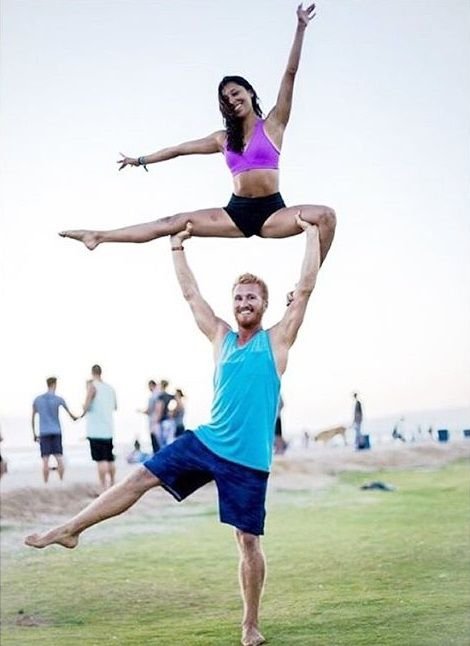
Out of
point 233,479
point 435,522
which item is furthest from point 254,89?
point 435,522

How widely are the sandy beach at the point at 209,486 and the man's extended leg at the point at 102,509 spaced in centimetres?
417

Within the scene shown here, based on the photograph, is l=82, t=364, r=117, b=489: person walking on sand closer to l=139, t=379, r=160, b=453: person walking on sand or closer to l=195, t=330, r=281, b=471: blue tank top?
l=139, t=379, r=160, b=453: person walking on sand

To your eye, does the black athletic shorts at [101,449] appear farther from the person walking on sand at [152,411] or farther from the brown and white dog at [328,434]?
the brown and white dog at [328,434]

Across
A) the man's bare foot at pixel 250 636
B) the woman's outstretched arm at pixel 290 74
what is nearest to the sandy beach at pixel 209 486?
the man's bare foot at pixel 250 636

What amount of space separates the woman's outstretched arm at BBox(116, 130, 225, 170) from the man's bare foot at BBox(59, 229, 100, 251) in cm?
29

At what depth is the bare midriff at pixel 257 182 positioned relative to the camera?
10.8ft

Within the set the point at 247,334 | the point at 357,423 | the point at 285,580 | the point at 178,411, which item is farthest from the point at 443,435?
the point at 247,334

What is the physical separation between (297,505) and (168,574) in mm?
1897

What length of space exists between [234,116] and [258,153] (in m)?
0.13

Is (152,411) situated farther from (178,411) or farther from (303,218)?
(303,218)

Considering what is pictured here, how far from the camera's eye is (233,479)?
325 centimetres

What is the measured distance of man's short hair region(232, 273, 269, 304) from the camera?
328cm

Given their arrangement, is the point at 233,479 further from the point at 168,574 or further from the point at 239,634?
the point at 168,574

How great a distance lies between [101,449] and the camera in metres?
6.68
